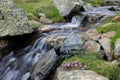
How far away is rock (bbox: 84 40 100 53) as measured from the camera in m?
12.0

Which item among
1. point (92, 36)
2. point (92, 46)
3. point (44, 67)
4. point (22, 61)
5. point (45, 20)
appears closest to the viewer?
point (44, 67)

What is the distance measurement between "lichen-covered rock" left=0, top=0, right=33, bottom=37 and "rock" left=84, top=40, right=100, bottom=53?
4.29 m

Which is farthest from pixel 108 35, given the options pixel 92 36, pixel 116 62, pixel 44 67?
pixel 44 67

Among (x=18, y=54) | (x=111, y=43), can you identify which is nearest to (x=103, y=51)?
(x=111, y=43)

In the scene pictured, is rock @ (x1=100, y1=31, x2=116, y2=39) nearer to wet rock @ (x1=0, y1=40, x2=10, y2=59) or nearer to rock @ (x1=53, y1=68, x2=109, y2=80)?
rock @ (x1=53, y1=68, x2=109, y2=80)

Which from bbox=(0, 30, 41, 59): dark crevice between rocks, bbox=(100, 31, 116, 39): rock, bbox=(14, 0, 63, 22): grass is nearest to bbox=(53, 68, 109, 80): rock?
bbox=(100, 31, 116, 39): rock

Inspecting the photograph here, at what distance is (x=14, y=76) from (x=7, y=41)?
3.05 metres

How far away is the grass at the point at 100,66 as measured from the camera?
394 inches

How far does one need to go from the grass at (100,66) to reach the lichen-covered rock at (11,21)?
5.07 meters

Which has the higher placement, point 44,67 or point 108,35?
point 44,67

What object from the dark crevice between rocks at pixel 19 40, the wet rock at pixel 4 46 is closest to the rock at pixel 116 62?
the dark crevice between rocks at pixel 19 40

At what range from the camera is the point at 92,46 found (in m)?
12.3

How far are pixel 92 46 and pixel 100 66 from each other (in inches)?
83.0

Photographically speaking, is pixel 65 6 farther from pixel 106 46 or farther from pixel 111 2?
pixel 106 46
